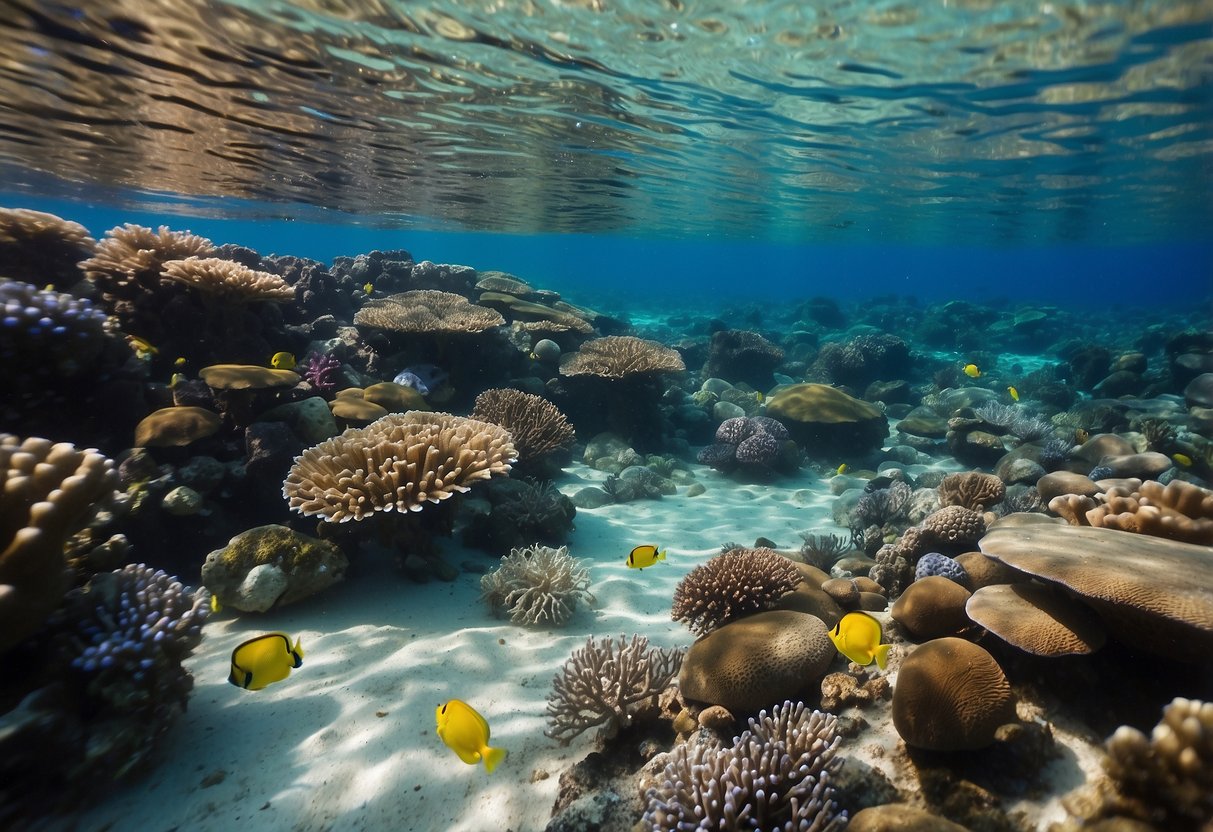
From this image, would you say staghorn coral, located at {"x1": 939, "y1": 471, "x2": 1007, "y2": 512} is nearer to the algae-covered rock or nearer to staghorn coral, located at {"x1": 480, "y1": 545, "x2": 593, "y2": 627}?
staghorn coral, located at {"x1": 480, "y1": 545, "x2": 593, "y2": 627}

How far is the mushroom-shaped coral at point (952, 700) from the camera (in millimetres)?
2652

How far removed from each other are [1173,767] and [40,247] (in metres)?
12.2

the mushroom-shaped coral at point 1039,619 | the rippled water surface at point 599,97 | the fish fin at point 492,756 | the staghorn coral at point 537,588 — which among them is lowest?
the staghorn coral at point 537,588

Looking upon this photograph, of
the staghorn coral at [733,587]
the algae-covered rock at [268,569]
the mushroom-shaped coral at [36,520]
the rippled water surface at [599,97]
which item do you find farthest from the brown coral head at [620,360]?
the mushroom-shaped coral at [36,520]

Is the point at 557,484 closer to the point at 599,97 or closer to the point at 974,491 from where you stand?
the point at 974,491

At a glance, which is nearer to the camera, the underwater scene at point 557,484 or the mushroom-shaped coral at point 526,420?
the underwater scene at point 557,484

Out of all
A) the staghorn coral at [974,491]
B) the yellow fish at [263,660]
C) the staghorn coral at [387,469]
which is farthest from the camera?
the staghorn coral at [974,491]

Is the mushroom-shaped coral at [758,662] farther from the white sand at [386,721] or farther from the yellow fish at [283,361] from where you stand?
the yellow fish at [283,361]

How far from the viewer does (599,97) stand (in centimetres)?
1248

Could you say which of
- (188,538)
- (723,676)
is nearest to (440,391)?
(188,538)

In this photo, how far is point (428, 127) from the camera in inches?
556

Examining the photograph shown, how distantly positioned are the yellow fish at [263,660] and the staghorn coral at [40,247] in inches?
313

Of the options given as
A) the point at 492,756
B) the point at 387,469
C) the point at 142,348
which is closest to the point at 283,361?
the point at 142,348

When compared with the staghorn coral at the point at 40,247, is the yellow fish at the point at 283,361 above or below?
below
